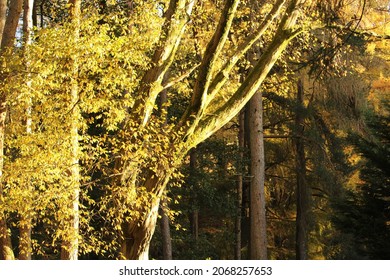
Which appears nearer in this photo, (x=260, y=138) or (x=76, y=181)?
(x=76, y=181)

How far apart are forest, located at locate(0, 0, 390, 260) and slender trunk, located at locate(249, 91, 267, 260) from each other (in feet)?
0.11

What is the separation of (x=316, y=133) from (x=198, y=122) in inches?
398

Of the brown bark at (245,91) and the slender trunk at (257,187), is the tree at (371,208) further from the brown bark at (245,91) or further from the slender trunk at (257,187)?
the brown bark at (245,91)

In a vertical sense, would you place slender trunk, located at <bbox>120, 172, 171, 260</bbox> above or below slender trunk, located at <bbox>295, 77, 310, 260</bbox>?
below

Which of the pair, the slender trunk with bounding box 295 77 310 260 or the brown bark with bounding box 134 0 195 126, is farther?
the slender trunk with bounding box 295 77 310 260

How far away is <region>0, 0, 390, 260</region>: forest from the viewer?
8.88 meters

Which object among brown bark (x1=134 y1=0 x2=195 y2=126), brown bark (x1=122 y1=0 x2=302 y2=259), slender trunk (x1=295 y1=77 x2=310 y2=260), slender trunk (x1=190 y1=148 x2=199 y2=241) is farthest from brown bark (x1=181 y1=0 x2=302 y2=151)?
slender trunk (x1=295 y1=77 x2=310 y2=260)

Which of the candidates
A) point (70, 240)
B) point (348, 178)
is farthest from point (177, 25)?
point (348, 178)

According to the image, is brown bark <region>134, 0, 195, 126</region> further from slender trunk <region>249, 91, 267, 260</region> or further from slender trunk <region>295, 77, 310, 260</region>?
slender trunk <region>295, 77, 310, 260</region>

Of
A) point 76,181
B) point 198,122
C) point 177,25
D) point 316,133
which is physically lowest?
point 76,181

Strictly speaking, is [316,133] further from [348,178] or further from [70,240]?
[70,240]

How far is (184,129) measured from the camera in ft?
28.8

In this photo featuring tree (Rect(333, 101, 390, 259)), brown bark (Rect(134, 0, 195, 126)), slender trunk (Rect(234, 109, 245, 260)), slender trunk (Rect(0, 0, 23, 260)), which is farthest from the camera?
slender trunk (Rect(234, 109, 245, 260))

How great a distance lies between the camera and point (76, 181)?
901 cm
